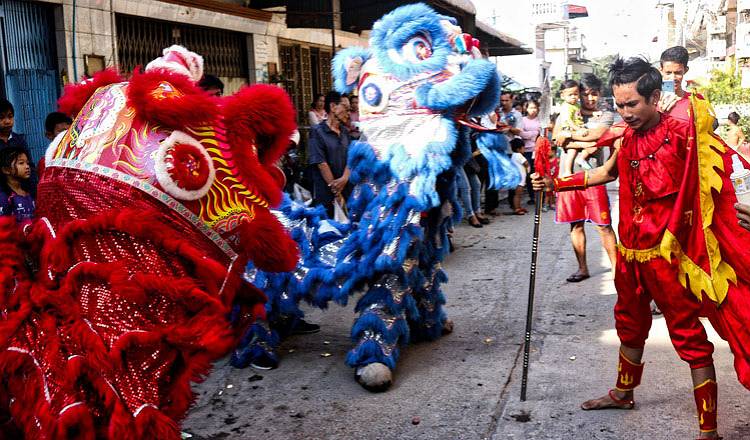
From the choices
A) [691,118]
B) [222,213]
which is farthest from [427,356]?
[222,213]

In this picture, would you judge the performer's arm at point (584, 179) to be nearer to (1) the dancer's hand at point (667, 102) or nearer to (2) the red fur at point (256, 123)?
(1) the dancer's hand at point (667, 102)

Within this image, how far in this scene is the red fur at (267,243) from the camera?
217 cm

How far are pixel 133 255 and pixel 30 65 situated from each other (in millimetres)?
6334

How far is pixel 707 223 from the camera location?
3.04m

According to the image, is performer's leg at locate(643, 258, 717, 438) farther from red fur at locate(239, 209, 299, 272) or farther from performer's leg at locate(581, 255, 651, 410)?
red fur at locate(239, 209, 299, 272)

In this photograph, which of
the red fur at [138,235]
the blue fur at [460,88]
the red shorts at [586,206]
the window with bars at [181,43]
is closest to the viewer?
the red fur at [138,235]

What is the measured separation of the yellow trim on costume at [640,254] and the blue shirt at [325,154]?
4005 mm

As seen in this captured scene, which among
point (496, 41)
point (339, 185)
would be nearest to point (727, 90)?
point (496, 41)

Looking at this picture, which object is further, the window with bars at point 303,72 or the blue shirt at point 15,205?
the window with bars at point 303,72

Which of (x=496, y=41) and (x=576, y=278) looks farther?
(x=496, y=41)

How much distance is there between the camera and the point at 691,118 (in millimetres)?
3055

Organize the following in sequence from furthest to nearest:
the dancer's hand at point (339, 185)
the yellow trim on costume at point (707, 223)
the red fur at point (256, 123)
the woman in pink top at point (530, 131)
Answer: the woman in pink top at point (530, 131) → the dancer's hand at point (339, 185) → the yellow trim on costume at point (707, 223) → the red fur at point (256, 123)

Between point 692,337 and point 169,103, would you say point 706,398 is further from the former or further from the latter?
point 169,103

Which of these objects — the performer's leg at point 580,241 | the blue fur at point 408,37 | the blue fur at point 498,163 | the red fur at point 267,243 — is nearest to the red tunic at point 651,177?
the blue fur at point 408,37
